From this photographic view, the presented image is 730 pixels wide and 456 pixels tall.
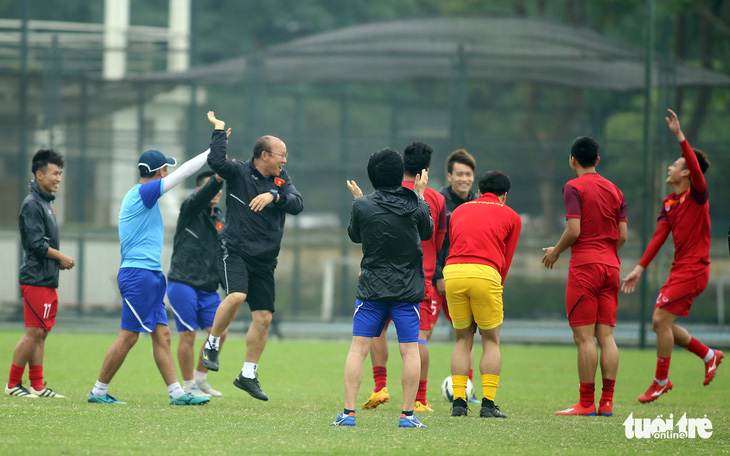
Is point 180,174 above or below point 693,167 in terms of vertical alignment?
below

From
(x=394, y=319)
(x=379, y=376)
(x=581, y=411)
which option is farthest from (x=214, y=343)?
(x=581, y=411)

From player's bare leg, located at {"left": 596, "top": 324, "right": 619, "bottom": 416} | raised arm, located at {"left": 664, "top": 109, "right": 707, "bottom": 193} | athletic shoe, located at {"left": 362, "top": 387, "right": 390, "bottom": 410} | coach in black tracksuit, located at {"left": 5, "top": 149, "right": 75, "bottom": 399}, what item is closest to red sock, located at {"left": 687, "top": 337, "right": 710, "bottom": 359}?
raised arm, located at {"left": 664, "top": 109, "right": 707, "bottom": 193}

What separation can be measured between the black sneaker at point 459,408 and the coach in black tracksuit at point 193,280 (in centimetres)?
246

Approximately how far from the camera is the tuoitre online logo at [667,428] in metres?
6.25

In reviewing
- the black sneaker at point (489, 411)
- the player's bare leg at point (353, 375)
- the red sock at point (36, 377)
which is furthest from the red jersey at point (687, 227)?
the red sock at point (36, 377)

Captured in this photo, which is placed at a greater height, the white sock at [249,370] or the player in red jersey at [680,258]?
the player in red jersey at [680,258]

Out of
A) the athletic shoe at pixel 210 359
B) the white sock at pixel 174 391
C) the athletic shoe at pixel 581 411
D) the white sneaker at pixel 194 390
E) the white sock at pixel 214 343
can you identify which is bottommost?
the white sneaker at pixel 194 390

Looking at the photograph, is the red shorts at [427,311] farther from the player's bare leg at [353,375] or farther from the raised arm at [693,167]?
the raised arm at [693,167]

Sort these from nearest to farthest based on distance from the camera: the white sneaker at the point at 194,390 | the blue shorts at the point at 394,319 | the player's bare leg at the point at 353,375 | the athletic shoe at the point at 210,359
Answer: the player's bare leg at the point at 353,375, the blue shorts at the point at 394,319, the athletic shoe at the point at 210,359, the white sneaker at the point at 194,390

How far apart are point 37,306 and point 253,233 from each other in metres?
2.03

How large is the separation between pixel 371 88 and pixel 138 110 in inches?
358

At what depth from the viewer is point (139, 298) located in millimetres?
7262

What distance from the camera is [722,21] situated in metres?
20.8

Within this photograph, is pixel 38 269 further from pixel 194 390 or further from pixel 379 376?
pixel 379 376
